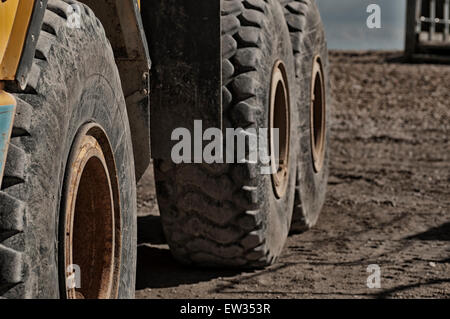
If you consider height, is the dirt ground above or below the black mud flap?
below

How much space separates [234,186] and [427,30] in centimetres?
1320

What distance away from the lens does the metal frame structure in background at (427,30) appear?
14.9 m

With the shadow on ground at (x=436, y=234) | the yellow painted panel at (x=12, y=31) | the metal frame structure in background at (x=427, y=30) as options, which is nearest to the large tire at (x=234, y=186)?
the shadow on ground at (x=436, y=234)

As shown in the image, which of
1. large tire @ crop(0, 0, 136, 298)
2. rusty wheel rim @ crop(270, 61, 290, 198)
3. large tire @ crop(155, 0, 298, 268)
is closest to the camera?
large tire @ crop(0, 0, 136, 298)

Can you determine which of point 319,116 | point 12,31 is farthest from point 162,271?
point 12,31

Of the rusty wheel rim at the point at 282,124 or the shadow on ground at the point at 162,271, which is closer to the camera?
the shadow on ground at the point at 162,271

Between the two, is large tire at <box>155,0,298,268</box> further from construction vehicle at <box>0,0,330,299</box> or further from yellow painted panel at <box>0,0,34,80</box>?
yellow painted panel at <box>0,0,34,80</box>

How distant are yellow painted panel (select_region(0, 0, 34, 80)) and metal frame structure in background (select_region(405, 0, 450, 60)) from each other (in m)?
12.9

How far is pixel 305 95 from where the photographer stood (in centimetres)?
531

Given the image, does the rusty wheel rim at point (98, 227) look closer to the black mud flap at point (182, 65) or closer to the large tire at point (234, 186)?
the black mud flap at point (182, 65)

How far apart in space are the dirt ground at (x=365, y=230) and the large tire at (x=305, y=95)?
0.15 meters

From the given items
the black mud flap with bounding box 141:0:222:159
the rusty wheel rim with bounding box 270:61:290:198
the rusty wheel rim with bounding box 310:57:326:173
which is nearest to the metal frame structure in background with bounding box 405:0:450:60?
the rusty wheel rim with bounding box 310:57:326:173

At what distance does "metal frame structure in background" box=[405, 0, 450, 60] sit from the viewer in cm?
1493

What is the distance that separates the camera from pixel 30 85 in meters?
2.12
